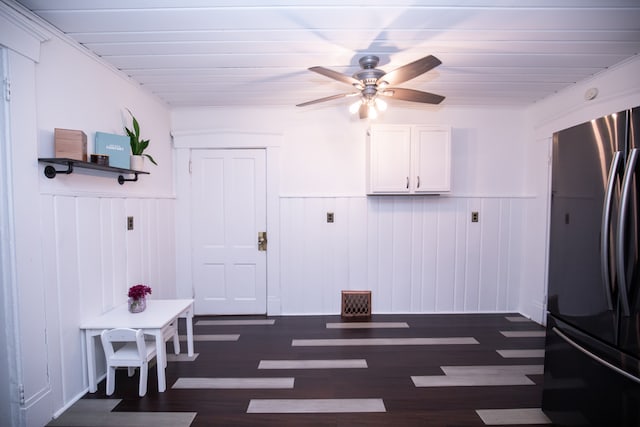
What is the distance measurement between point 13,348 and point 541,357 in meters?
3.88

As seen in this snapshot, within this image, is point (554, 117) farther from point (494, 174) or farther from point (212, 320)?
point (212, 320)

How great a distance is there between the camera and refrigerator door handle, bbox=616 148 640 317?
4.57 ft

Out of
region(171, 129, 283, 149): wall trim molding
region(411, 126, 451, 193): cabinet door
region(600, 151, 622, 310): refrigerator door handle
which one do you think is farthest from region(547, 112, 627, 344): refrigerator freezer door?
region(171, 129, 283, 149): wall trim molding

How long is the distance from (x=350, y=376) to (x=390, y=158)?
219cm

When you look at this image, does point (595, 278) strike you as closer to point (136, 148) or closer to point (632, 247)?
point (632, 247)

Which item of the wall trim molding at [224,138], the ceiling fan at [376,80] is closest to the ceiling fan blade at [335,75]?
the ceiling fan at [376,80]

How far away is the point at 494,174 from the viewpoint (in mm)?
3725

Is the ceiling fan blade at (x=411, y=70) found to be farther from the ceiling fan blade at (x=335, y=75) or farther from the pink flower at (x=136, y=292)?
the pink flower at (x=136, y=292)

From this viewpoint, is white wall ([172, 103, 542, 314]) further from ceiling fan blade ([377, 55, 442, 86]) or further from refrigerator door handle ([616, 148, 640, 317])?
refrigerator door handle ([616, 148, 640, 317])

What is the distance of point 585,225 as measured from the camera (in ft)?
5.36

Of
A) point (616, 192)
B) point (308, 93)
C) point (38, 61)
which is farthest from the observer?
point (308, 93)

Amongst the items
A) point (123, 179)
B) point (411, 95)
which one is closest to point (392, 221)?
point (411, 95)

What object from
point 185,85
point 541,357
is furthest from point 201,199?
point 541,357

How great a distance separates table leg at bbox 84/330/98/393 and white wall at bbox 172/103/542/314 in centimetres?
184
